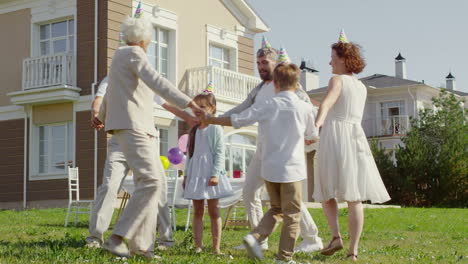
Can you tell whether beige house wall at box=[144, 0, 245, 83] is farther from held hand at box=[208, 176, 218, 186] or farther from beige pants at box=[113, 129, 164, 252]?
beige pants at box=[113, 129, 164, 252]

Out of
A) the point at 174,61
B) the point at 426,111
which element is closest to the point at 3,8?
the point at 174,61

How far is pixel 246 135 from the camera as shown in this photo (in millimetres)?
25250

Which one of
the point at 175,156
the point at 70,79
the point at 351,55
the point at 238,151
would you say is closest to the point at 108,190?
the point at 351,55

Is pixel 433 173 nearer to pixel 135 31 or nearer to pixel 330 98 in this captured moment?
pixel 330 98

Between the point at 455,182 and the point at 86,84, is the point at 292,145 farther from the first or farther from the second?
the point at 455,182

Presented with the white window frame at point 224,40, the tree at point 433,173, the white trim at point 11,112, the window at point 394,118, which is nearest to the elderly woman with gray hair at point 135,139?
the white trim at point 11,112

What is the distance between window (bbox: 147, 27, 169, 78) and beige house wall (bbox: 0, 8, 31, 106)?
12.8 feet

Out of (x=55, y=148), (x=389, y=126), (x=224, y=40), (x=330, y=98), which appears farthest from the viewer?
(x=389, y=126)

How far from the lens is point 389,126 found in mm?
46312

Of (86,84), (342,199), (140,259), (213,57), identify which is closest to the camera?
(140,259)

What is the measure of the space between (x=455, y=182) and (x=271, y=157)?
2672cm

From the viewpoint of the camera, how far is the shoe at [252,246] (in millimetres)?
5645

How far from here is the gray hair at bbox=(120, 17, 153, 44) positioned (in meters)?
5.97

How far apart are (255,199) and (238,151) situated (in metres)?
17.5
